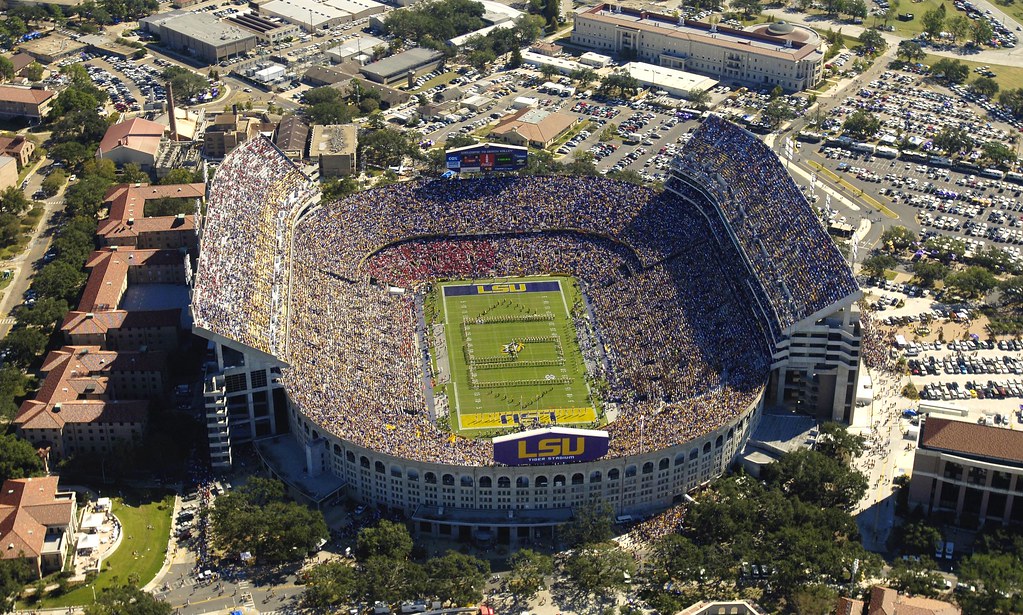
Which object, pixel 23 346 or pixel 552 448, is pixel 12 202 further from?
pixel 552 448

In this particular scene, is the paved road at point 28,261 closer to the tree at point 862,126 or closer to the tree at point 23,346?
the tree at point 23,346

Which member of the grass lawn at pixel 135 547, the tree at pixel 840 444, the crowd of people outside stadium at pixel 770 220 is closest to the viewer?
the grass lawn at pixel 135 547

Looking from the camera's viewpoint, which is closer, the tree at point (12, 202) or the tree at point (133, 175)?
the tree at point (12, 202)

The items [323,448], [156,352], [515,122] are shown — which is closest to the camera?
[323,448]

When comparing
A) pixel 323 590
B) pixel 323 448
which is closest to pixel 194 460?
pixel 323 448

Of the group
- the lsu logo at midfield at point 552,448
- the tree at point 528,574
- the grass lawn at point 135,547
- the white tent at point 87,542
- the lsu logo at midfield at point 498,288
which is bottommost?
the grass lawn at point 135,547

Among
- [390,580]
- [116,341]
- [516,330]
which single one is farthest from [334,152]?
[390,580]

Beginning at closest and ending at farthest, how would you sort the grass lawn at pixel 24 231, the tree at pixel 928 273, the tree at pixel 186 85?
1. the tree at pixel 928 273
2. the grass lawn at pixel 24 231
3. the tree at pixel 186 85

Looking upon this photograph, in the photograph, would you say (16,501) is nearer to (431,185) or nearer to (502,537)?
(502,537)

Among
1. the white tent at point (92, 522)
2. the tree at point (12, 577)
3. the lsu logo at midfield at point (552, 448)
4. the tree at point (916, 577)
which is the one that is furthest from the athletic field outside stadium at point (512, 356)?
the tree at point (12, 577)
